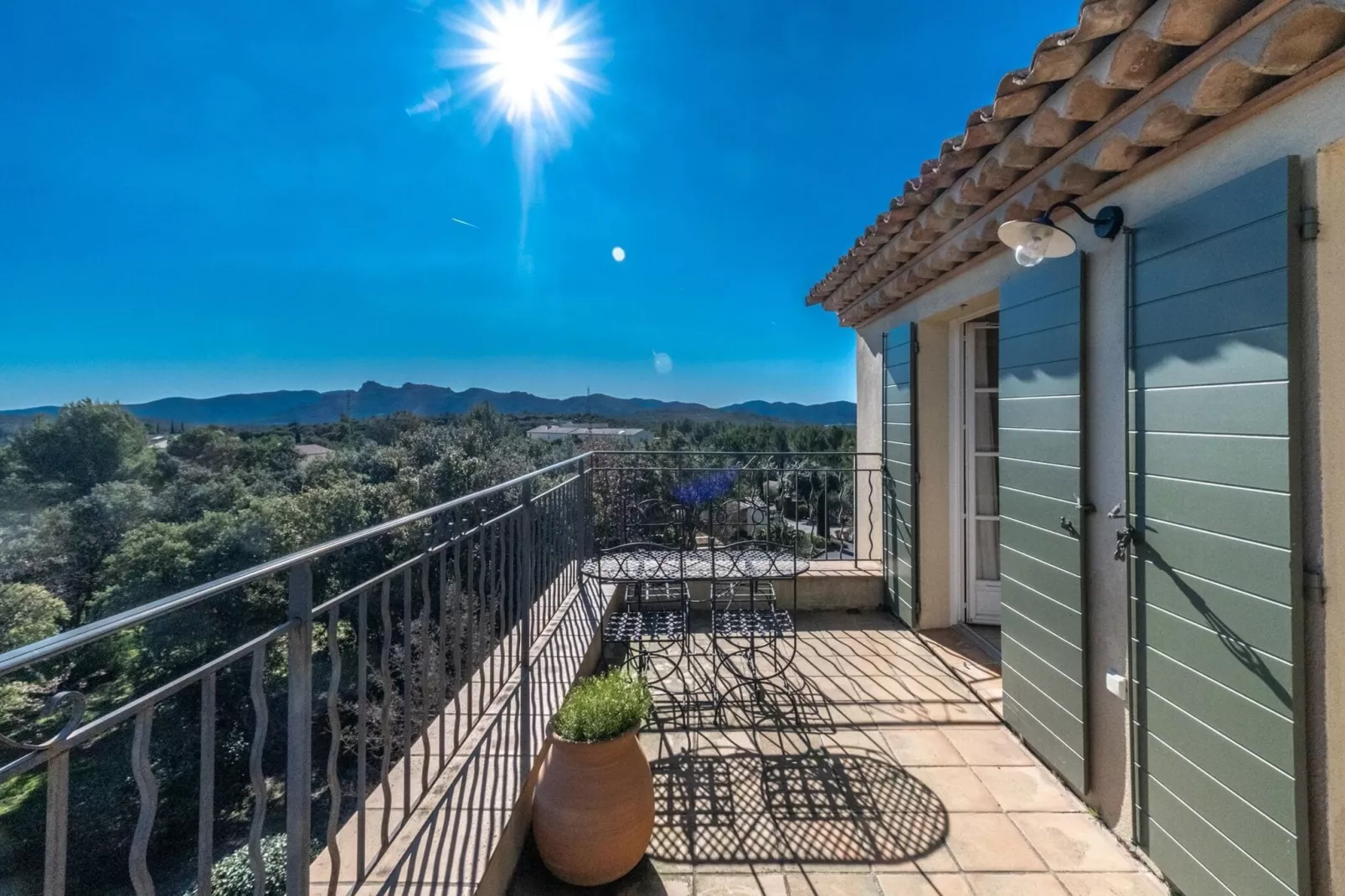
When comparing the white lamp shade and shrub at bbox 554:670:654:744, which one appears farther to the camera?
the white lamp shade

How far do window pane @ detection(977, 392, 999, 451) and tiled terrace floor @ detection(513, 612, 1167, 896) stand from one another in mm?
1502

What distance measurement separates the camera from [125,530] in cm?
1612

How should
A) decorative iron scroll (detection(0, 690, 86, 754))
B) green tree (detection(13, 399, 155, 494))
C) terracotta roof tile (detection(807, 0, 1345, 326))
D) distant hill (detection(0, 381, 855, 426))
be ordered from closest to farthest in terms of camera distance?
decorative iron scroll (detection(0, 690, 86, 754)) → terracotta roof tile (detection(807, 0, 1345, 326)) → green tree (detection(13, 399, 155, 494)) → distant hill (detection(0, 381, 855, 426))

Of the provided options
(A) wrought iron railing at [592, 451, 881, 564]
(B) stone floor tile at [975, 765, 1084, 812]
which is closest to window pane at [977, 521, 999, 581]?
(A) wrought iron railing at [592, 451, 881, 564]

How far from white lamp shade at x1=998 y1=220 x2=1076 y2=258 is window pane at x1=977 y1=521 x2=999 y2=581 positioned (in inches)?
82.8

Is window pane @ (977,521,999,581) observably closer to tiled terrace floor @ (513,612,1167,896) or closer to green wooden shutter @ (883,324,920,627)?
green wooden shutter @ (883,324,920,627)

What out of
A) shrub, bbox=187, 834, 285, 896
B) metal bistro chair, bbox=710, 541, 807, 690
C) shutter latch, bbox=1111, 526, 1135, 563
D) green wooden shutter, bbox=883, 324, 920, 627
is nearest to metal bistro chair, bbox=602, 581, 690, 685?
A: metal bistro chair, bbox=710, 541, 807, 690

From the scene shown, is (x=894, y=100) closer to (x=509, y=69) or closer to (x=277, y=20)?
(x=509, y=69)

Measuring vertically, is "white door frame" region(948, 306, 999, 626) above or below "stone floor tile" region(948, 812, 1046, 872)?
above

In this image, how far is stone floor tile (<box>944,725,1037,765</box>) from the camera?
2.37 meters

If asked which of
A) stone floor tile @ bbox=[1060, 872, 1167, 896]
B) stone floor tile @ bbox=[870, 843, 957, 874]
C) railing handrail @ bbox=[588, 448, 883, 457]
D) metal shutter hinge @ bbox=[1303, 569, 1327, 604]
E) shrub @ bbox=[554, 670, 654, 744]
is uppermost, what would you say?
railing handrail @ bbox=[588, 448, 883, 457]

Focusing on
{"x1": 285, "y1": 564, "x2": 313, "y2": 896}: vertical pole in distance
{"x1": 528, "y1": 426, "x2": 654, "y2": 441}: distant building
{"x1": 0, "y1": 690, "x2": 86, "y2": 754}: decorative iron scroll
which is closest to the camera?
{"x1": 0, "y1": 690, "x2": 86, "y2": 754}: decorative iron scroll

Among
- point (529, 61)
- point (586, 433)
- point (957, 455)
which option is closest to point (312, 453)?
point (586, 433)

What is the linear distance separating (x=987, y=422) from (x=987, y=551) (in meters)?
0.84
